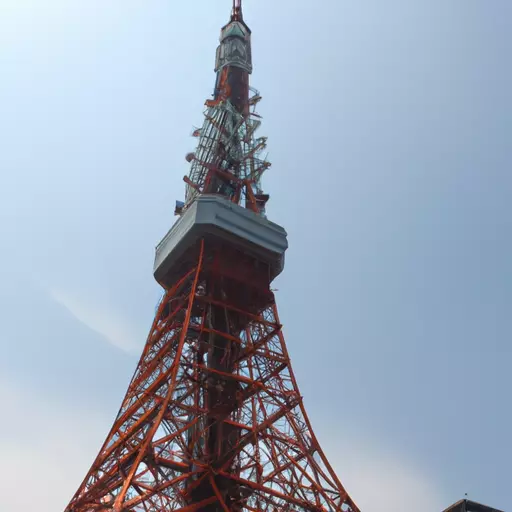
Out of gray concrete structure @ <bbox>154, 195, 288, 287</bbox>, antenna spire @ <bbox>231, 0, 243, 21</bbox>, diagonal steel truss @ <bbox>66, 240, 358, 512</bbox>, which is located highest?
antenna spire @ <bbox>231, 0, 243, 21</bbox>

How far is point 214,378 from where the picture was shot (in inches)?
1262

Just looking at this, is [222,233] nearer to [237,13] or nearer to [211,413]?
[211,413]

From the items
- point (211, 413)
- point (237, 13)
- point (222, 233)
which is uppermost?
point (237, 13)

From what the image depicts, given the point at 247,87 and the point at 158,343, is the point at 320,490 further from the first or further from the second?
the point at 247,87

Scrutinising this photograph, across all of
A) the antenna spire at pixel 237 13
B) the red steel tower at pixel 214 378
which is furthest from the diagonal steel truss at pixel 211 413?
the antenna spire at pixel 237 13

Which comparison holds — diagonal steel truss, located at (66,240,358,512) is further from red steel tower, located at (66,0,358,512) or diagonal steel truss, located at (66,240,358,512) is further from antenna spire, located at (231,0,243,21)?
antenna spire, located at (231,0,243,21)

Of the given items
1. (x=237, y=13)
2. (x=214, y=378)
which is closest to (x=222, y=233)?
(x=214, y=378)

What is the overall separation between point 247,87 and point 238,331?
17991 mm

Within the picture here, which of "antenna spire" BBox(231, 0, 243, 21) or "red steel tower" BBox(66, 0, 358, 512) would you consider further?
"antenna spire" BBox(231, 0, 243, 21)

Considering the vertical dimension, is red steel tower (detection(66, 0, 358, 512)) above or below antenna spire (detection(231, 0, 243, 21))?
below

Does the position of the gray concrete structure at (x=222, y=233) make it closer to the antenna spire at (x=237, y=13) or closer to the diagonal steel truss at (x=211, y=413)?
the diagonal steel truss at (x=211, y=413)

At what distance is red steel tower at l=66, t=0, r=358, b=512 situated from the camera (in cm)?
2817

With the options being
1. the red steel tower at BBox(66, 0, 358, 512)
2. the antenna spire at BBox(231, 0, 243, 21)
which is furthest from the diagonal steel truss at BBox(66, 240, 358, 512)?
the antenna spire at BBox(231, 0, 243, 21)

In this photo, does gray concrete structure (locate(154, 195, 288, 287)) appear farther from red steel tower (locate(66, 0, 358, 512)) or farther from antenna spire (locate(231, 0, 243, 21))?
antenna spire (locate(231, 0, 243, 21))
